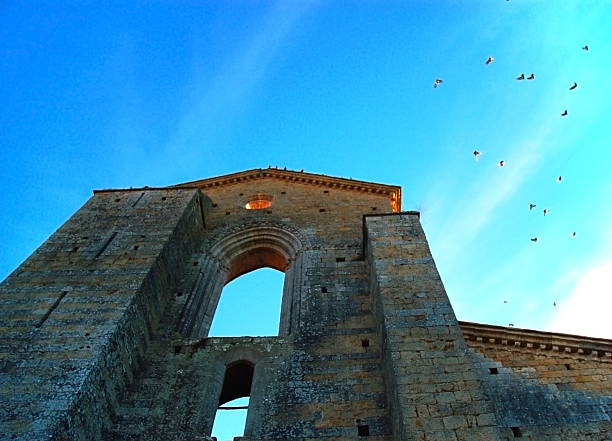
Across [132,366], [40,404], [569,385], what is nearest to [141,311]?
[132,366]

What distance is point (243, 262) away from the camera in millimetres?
12188

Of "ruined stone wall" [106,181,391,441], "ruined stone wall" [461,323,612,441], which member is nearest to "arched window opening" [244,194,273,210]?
"ruined stone wall" [106,181,391,441]

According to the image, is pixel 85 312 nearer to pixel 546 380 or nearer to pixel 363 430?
pixel 363 430

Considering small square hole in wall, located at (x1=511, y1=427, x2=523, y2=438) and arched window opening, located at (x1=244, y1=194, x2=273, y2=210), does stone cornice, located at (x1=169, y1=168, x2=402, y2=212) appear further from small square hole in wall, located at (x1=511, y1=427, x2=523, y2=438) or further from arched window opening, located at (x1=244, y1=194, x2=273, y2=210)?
small square hole in wall, located at (x1=511, y1=427, x2=523, y2=438)

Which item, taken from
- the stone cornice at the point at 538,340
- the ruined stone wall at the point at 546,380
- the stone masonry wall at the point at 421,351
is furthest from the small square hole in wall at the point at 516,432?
the stone cornice at the point at 538,340

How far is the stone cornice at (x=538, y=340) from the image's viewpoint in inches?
307

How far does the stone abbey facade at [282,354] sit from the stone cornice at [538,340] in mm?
30

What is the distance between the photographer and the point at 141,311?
839 cm

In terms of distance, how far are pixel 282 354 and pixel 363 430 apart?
2.07 m

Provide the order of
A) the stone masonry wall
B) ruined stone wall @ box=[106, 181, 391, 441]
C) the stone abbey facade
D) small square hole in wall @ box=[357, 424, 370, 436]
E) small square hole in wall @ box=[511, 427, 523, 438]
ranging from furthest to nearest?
ruined stone wall @ box=[106, 181, 391, 441] < small square hole in wall @ box=[357, 424, 370, 436] < small square hole in wall @ box=[511, 427, 523, 438] < the stone abbey facade < the stone masonry wall

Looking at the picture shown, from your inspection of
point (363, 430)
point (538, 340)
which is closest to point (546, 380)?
point (538, 340)

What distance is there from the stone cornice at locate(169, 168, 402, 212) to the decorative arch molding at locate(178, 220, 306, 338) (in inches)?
107

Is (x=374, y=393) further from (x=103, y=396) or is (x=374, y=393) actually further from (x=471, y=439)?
(x=103, y=396)

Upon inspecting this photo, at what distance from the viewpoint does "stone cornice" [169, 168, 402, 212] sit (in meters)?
14.1
